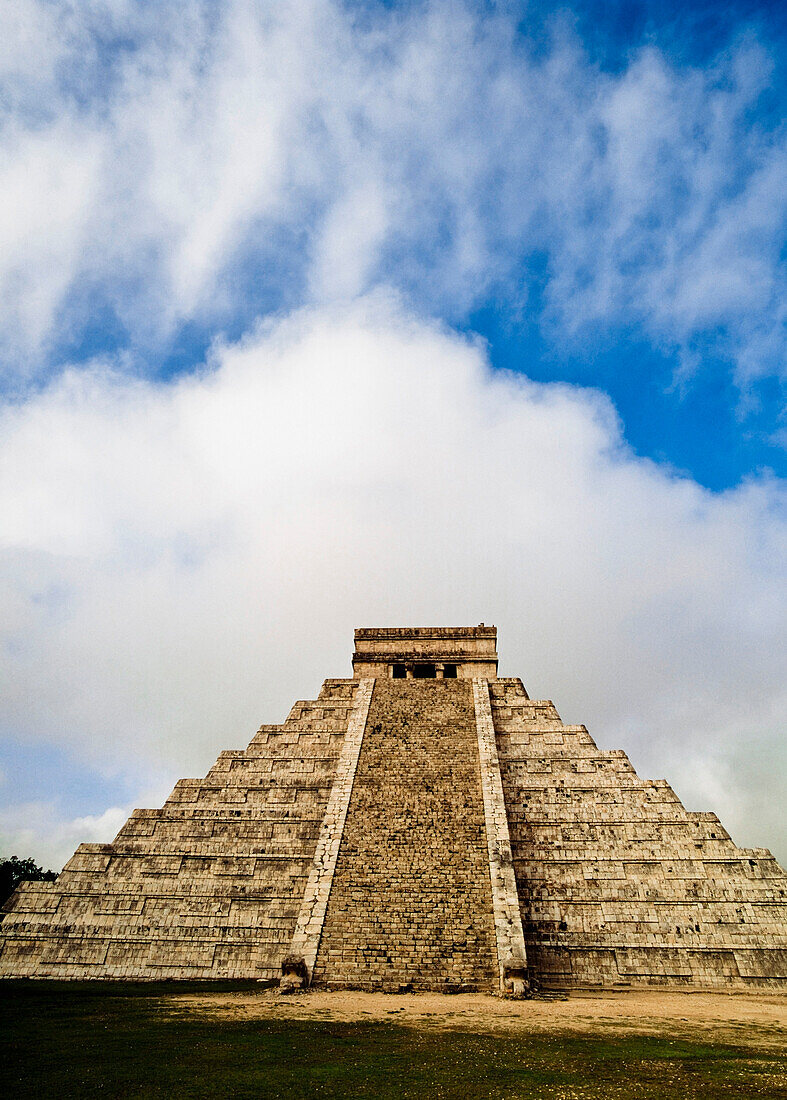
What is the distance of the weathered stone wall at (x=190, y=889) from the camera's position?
52.6 feet

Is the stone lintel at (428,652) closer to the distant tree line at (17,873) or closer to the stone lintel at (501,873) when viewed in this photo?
the stone lintel at (501,873)

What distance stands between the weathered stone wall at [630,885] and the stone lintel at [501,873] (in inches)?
31.1

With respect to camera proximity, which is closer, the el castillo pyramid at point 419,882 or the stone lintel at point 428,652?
the el castillo pyramid at point 419,882

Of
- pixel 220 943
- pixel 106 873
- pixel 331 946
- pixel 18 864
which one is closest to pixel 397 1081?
pixel 331 946

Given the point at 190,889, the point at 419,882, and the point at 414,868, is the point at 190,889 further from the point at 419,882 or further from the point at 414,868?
the point at 419,882

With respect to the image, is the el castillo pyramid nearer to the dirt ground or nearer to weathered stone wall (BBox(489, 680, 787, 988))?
weathered stone wall (BBox(489, 680, 787, 988))

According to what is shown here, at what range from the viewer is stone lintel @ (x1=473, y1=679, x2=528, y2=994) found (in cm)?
1340

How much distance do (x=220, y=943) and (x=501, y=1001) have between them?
24.5 feet

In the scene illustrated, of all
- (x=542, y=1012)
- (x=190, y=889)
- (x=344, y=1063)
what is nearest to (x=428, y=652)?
(x=190, y=889)

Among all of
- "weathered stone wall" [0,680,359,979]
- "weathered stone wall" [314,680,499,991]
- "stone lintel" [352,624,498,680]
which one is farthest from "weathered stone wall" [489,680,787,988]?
"stone lintel" [352,624,498,680]

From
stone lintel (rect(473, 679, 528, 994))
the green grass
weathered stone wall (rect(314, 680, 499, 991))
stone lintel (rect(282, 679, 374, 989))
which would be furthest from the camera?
weathered stone wall (rect(314, 680, 499, 991))

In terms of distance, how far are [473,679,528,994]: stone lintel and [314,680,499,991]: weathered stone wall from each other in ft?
0.69

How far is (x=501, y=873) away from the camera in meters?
16.3

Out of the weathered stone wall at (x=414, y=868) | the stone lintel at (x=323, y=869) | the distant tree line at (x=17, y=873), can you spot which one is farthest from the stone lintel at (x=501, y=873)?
the distant tree line at (x=17, y=873)
